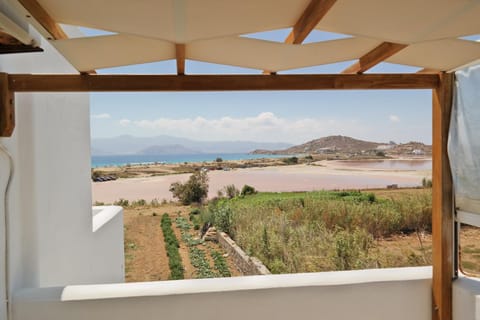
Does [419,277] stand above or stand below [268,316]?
above

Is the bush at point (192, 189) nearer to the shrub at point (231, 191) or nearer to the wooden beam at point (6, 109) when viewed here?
the shrub at point (231, 191)

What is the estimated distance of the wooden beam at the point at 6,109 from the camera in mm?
2715

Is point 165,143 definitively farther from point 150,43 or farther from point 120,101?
point 150,43

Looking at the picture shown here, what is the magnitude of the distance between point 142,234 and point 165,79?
10.4 meters

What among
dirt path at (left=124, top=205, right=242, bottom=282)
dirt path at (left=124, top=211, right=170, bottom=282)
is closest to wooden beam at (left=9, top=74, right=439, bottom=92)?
dirt path at (left=124, top=205, right=242, bottom=282)

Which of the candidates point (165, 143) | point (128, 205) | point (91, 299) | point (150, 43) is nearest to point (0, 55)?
point (150, 43)

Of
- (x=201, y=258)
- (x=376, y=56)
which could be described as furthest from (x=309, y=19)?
(x=201, y=258)

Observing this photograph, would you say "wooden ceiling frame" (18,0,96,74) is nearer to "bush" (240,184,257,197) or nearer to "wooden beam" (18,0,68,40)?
"wooden beam" (18,0,68,40)

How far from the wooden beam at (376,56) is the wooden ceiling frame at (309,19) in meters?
0.78

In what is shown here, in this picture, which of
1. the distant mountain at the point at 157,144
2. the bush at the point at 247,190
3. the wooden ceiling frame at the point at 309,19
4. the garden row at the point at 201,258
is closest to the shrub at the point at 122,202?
the garden row at the point at 201,258

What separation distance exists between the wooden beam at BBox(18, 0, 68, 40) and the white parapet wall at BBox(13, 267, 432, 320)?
224 cm

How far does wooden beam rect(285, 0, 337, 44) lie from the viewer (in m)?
1.78

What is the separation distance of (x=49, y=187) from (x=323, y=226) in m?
7.52

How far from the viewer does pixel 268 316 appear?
3.32 meters
